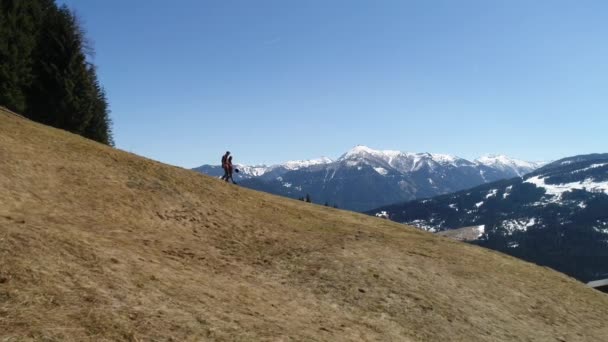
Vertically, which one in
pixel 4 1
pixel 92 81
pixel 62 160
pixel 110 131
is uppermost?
pixel 4 1

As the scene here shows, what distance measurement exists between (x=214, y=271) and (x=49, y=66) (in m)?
45.5

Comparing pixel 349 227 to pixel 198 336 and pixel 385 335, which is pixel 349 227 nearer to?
pixel 385 335

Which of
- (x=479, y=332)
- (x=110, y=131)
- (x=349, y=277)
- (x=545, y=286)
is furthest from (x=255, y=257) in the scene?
(x=110, y=131)

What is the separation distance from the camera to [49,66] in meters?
53.7

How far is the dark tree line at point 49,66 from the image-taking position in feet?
Answer: 158

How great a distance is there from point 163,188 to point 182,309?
15.0 meters

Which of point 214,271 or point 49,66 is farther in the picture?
point 49,66

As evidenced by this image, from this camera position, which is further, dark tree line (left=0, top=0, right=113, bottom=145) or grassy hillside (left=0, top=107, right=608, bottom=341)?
dark tree line (left=0, top=0, right=113, bottom=145)

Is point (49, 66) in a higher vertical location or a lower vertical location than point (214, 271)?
higher

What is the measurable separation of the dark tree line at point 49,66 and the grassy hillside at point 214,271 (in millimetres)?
20116

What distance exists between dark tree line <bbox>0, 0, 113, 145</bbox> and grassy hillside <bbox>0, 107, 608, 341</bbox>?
20.1 metres

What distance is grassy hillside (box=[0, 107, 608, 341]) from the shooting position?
12.2 m

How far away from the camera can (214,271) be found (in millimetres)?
18047

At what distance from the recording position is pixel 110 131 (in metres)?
67.4
